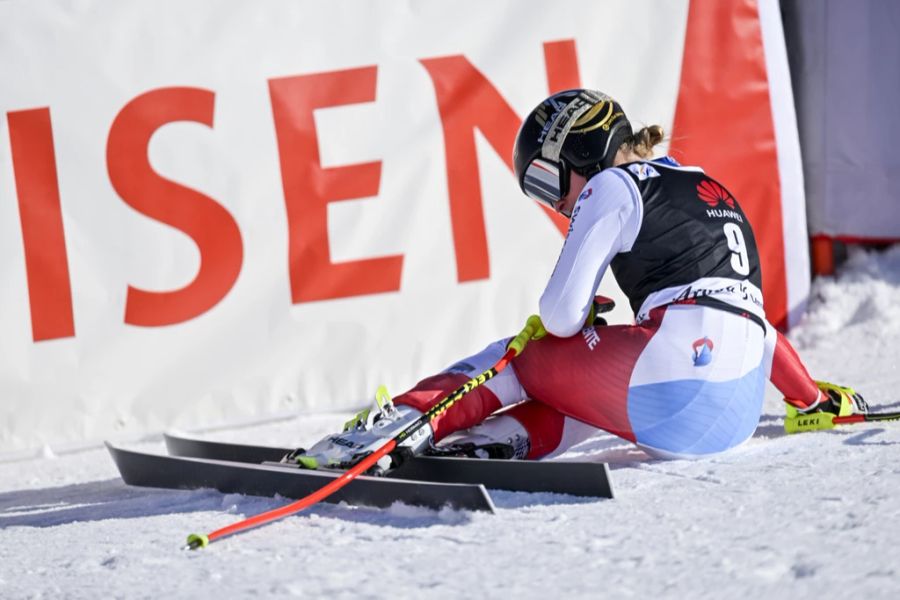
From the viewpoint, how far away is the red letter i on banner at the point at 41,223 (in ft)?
16.2

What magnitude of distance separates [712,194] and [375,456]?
115 centimetres

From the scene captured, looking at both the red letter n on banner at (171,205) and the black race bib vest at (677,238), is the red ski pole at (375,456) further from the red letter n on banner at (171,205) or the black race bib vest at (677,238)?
the red letter n on banner at (171,205)

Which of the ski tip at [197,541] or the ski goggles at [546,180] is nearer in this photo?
the ski tip at [197,541]

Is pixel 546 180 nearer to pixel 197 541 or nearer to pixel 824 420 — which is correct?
pixel 824 420

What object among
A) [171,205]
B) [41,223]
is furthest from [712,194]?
[41,223]

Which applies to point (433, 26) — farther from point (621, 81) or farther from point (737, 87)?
point (737, 87)

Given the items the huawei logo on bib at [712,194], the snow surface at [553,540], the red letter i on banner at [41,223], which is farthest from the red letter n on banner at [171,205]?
the huawei logo on bib at [712,194]

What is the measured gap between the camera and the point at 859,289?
5.74 m

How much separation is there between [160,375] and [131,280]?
416 mm

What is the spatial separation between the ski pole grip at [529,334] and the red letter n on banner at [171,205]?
209 cm

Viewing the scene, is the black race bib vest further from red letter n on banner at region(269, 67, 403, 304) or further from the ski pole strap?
red letter n on banner at region(269, 67, 403, 304)

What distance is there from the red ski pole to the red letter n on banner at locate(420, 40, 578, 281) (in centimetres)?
194

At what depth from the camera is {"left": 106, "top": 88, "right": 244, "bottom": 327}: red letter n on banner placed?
502 cm

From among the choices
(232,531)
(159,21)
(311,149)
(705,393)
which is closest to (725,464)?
(705,393)
